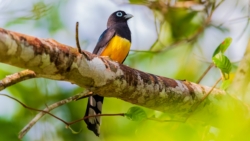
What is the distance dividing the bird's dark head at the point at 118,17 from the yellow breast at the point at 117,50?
24.2 inches

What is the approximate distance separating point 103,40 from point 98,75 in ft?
5.45

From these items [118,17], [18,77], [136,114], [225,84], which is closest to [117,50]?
[118,17]

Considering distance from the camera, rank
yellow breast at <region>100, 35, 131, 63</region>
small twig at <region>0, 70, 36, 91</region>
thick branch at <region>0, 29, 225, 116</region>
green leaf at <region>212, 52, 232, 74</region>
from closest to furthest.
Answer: thick branch at <region>0, 29, 225, 116</region> → small twig at <region>0, 70, 36, 91</region> → green leaf at <region>212, 52, 232, 74</region> → yellow breast at <region>100, 35, 131, 63</region>

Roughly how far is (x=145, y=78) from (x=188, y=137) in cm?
128

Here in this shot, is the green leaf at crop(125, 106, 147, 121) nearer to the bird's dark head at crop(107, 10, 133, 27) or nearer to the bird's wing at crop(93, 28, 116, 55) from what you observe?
the bird's wing at crop(93, 28, 116, 55)

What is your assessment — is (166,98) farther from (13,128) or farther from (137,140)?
(137,140)

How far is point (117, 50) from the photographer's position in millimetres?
3260

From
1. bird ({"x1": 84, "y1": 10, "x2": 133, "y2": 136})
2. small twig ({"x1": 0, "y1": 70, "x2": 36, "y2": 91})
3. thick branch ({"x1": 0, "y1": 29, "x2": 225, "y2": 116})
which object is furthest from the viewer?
bird ({"x1": 84, "y1": 10, "x2": 133, "y2": 136})

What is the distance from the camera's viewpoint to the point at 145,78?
1.94 m

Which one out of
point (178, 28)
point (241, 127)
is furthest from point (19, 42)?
point (178, 28)

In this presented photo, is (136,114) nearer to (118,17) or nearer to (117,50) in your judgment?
(117,50)

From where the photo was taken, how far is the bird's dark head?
3.92m

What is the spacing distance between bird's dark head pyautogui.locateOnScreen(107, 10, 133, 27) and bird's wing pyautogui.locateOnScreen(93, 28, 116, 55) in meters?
0.33

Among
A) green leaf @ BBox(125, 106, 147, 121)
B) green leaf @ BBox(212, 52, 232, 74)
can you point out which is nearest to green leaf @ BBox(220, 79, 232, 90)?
green leaf @ BBox(212, 52, 232, 74)
